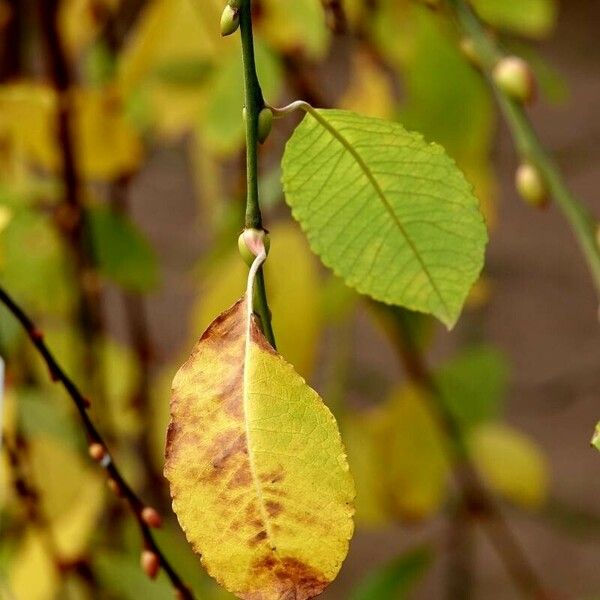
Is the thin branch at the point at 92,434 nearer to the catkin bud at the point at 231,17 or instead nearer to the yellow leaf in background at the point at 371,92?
the catkin bud at the point at 231,17

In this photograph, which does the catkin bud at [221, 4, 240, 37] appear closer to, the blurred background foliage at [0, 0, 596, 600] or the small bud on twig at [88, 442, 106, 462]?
the small bud on twig at [88, 442, 106, 462]

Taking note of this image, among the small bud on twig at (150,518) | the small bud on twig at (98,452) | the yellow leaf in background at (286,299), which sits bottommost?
the yellow leaf in background at (286,299)

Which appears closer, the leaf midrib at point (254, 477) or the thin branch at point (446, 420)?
the leaf midrib at point (254, 477)

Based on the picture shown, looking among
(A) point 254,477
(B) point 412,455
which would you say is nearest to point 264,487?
(A) point 254,477

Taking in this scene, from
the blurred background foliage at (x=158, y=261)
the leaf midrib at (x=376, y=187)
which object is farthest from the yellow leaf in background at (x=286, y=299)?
the leaf midrib at (x=376, y=187)

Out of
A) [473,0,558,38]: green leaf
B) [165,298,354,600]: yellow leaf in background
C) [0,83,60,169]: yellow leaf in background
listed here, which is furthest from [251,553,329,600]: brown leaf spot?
[473,0,558,38]: green leaf

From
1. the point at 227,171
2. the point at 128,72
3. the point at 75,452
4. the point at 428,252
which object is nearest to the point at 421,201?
the point at 428,252

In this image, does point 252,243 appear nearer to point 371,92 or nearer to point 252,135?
point 252,135
